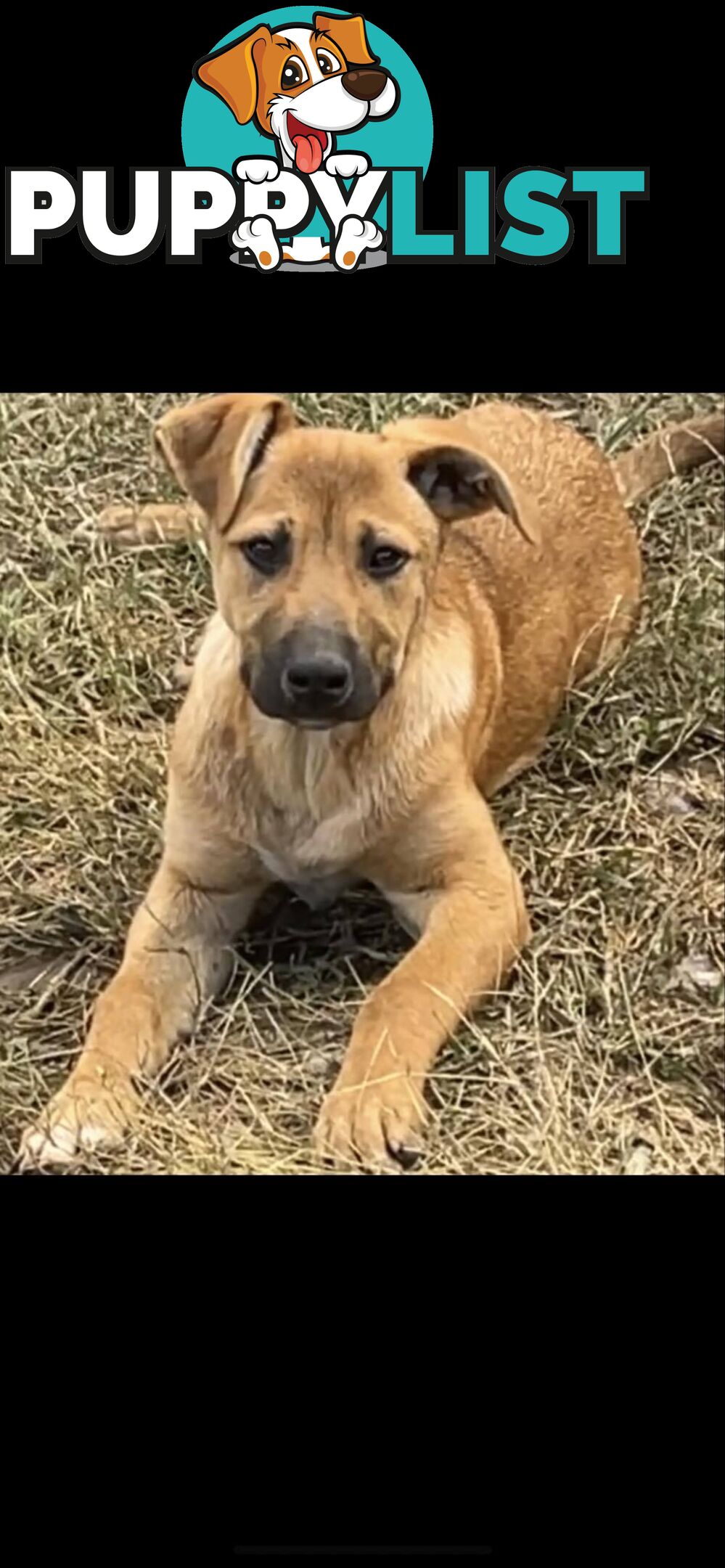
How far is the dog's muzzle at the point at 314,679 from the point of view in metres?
2.04

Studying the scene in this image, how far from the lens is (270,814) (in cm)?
228

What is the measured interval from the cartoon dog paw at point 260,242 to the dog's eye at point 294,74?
0.53 feet

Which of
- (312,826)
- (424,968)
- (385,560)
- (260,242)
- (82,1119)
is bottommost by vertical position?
(82,1119)

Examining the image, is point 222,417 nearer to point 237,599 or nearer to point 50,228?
point 237,599

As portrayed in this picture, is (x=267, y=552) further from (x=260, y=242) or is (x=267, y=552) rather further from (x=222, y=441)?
(x=260, y=242)

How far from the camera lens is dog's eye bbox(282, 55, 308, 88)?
7.02ft

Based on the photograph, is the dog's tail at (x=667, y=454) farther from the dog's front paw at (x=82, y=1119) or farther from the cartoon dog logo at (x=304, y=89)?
the dog's front paw at (x=82, y=1119)

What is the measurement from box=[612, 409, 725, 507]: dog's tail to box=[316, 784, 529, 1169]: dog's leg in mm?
602

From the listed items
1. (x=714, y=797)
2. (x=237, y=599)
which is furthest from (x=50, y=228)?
(x=714, y=797)

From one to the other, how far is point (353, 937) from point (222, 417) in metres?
0.67

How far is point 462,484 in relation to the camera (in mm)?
2209

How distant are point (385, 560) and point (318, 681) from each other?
190mm

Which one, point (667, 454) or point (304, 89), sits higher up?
point (304, 89)

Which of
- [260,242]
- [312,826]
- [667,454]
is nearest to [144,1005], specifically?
[312,826]
